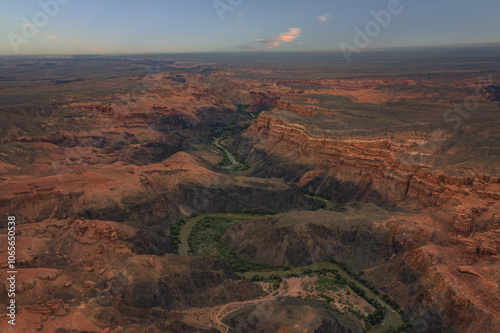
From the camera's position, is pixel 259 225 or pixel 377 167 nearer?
pixel 259 225

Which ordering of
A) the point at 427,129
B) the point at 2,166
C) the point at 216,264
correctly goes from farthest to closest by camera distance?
the point at 427,129
the point at 2,166
the point at 216,264

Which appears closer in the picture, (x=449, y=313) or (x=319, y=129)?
(x=449, y=313)

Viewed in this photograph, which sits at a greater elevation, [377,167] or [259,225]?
[377,167]

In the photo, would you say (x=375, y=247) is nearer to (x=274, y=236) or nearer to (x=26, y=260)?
(x=274, y=236)

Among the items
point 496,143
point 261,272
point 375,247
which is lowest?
point 261,272

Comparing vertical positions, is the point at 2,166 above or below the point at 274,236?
above

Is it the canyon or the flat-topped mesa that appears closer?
the canyon

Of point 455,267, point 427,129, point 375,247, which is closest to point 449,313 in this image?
point 455,267

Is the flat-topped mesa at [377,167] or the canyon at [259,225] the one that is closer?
the canyon at [259,225]
